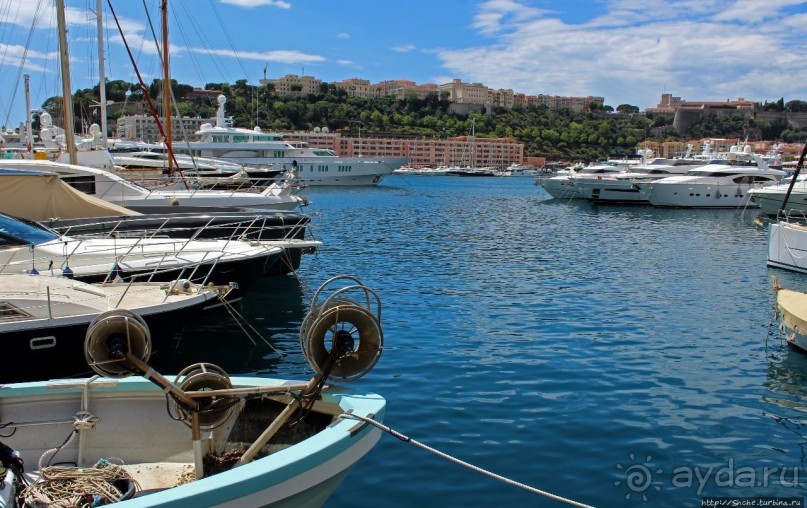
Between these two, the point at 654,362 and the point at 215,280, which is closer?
the point at 654,362

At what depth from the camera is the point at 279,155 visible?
8050 centimetres

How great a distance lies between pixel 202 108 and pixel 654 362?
539 ft

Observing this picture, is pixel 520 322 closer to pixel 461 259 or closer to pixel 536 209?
pixel 461 259

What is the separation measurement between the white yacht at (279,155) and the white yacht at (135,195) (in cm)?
4168

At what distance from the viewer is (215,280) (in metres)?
14.4

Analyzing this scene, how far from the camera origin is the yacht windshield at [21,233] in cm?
1303

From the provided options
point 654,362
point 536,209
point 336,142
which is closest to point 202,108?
point 336,142

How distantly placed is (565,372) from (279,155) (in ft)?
237

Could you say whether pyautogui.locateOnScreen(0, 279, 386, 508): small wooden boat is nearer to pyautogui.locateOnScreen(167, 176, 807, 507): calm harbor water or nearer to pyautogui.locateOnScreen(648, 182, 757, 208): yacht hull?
pyautogui.locateOnScreen(167, 176, 807, 507): calm harbor water

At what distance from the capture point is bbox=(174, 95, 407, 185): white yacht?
2970 inches

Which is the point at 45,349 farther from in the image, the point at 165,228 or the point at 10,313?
the point at 165,228

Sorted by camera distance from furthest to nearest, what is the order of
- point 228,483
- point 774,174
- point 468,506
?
point 774,174, point 468,506, point 228,483

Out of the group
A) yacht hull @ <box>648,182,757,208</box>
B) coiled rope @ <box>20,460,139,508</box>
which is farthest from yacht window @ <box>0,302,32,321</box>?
yacht hull @ <box>648,182,757,208</box>

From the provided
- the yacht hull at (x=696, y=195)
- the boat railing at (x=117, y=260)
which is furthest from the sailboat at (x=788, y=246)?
the yacht hull at (x=696, y=195)
